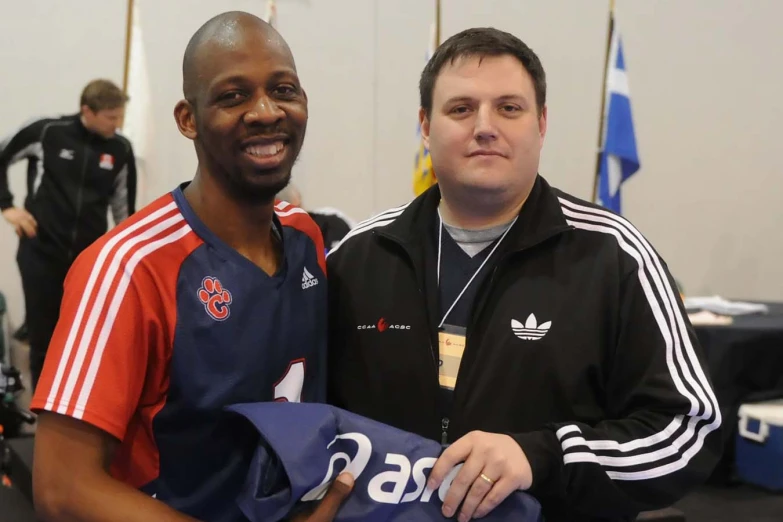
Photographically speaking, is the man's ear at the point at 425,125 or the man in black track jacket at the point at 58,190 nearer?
the man's ear at the point at 425,125

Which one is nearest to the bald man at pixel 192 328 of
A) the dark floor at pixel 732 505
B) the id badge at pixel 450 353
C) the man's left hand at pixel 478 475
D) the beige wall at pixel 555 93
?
the man's left hand at pixel 478 475

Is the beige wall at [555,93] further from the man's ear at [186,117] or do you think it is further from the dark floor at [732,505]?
the man's ear at [186,117]

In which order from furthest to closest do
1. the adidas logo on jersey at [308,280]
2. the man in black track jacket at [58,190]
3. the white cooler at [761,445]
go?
the man in black track jacket at [58,190] → the white cooler at [761,445] → the adidas logo on jersey at [308,280]

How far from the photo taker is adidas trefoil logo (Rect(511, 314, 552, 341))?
1.35 meters

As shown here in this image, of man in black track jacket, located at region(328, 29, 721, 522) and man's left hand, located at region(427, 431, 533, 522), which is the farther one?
man in black track jacket, located at region(328, 29, 721, 522)

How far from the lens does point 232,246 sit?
1288 mm

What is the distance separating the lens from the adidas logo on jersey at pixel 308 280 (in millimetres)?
1405

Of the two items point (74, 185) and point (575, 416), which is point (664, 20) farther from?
point (575, 416)

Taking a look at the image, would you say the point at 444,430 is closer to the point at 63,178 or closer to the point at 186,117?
the point at 186,117

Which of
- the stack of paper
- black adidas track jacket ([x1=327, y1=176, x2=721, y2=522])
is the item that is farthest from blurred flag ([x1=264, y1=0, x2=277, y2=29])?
black adidas track jacket ([x1=327, y1=176, x2=721, y2=522])

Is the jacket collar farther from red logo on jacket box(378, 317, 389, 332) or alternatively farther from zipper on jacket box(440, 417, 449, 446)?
zipper on jacket box(440, 417, 449, 446)

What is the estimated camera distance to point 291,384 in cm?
133

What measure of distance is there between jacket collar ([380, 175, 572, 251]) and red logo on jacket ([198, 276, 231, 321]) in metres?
0.42

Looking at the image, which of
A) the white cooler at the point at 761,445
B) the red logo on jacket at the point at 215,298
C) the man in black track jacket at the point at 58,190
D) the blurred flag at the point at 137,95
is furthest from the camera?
the blurred flag at the point at 137,95
